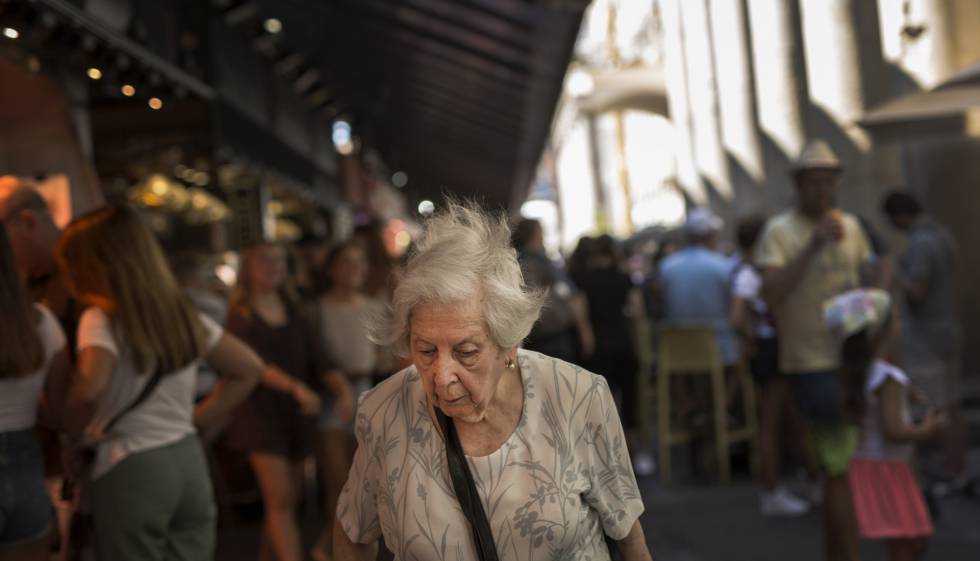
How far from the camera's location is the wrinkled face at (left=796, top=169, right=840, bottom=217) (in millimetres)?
5828

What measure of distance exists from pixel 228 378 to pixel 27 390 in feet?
3.09

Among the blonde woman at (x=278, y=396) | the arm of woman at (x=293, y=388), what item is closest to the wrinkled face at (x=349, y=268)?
the blonde woman at (x=278, y=396)

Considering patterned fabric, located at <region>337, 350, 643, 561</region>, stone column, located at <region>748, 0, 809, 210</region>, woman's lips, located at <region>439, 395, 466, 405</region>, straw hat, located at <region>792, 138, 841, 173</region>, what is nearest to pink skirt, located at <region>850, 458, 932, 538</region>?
straw hat, located at <region>792, 138, 841, 173</region>

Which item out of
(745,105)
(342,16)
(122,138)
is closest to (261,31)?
(342,16)

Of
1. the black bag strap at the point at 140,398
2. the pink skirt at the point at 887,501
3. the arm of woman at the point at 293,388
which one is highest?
the black bag strap at the point at 140,398

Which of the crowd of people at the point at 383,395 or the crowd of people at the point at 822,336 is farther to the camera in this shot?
the crowd of people at the point at 822,336

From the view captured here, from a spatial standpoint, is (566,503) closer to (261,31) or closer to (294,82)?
(261,31)

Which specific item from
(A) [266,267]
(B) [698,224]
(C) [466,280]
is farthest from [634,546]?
(B) [698,224]

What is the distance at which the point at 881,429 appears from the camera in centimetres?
493

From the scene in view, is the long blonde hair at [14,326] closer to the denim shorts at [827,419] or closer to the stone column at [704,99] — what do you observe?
the denim shorts at [827,419]

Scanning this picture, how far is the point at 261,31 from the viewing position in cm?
1126

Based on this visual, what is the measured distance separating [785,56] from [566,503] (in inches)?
307

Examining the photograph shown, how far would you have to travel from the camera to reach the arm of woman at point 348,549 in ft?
9.04

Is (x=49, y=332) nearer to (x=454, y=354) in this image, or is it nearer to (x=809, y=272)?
(x=454, y=354)
